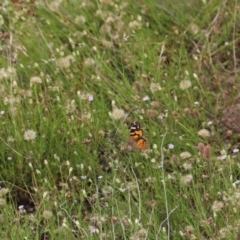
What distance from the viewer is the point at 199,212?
3.48m

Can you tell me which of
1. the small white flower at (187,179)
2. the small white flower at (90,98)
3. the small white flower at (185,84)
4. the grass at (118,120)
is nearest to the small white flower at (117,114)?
the grass at (118,120)

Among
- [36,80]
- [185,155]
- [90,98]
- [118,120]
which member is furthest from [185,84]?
[36,80]

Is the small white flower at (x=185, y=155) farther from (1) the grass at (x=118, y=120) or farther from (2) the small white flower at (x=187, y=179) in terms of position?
(2) the small white flower at (x=187, y=179)

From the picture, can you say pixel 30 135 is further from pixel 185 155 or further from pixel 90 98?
pixel 185 155

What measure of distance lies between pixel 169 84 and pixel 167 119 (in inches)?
A: 15.4

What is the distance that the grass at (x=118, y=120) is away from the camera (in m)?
3.59

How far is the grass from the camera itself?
3.59m

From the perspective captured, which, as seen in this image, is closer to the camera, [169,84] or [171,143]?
[171,143]

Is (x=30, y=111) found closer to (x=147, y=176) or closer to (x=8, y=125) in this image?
(x=8, y=125)

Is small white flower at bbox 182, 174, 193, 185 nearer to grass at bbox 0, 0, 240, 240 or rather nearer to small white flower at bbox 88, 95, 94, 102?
grass at bbox 0, 0, 240, 240

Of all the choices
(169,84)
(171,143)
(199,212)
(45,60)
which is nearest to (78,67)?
(45,60)

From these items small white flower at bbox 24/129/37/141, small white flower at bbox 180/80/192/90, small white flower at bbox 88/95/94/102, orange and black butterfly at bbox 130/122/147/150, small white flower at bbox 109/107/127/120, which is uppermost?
small white flower at bbox 180/80/192/90

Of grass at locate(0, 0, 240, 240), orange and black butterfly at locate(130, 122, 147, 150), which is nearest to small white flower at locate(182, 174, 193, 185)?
grass at locate(0, 0, 240, 240)

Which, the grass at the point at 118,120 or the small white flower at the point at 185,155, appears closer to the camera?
the grass at the point at 118,120
